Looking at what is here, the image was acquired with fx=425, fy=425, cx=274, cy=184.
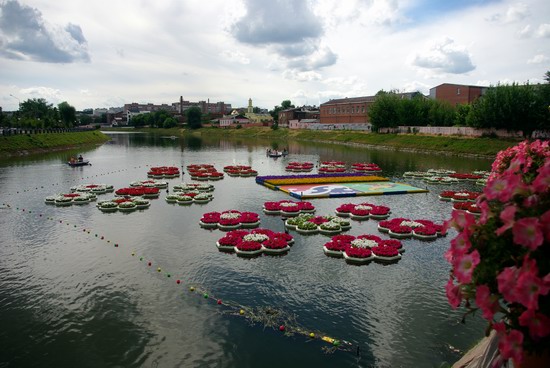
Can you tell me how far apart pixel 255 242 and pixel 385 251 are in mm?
7969

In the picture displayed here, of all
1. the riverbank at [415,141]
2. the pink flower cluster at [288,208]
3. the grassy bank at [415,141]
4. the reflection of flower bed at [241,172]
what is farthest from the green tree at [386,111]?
the pink flower cluster at [288,208]

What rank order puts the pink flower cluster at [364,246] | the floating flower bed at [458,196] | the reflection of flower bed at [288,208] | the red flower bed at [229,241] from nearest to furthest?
the pink flower cluster at [364,246], the red flower bed at [229,241], the reflection of flower bed at [288,208], the floating flower bed at [458,196]

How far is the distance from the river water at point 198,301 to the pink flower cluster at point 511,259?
10.7 metres

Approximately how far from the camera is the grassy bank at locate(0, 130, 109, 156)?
3376 inches

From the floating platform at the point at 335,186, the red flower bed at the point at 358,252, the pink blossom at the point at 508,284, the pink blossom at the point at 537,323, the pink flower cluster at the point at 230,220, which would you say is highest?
the pink blossom at the point at 508,284

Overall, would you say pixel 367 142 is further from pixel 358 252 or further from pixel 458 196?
pixel 358 252

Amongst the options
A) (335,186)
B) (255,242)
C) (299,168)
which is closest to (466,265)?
(255,242)

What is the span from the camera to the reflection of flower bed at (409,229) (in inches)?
1143

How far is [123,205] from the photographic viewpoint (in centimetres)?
3862

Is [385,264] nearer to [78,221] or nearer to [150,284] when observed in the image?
[150,284]

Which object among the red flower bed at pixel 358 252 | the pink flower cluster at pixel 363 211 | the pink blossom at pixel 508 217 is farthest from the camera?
the pink flower cluster at pixel 363 211

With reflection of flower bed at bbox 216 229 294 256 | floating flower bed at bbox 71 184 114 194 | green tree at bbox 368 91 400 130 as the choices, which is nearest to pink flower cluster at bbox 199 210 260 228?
reflection of flower bed at bbox 216 229 294 256

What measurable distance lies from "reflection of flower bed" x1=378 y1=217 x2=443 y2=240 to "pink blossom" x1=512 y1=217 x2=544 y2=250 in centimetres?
2542

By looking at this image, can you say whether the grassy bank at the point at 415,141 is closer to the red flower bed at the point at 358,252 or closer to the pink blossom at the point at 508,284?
the red flower bed at the point at 358,252
